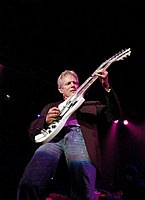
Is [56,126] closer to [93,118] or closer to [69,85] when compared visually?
[93,118]

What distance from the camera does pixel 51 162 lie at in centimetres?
332

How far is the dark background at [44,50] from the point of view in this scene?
6734mm

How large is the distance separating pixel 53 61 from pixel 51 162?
498 cm

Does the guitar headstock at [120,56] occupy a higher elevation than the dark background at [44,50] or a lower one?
lower

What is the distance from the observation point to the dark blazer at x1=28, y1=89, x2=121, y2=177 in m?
3.32

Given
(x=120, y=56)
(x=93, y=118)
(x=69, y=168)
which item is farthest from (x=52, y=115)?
A: (x=120, y=56)

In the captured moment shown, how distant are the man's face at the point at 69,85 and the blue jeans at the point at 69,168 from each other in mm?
699

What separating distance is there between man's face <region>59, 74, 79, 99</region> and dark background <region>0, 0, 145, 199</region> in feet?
7.82

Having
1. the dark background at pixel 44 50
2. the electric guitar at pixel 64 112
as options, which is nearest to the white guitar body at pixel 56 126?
the electric guitar at pixel 64 112

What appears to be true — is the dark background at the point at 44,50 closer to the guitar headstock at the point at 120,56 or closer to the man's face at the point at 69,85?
the man's face at the point at 69,85

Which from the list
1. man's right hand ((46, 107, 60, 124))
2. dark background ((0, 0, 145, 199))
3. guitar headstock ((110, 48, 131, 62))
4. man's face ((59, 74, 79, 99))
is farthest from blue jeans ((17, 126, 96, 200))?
dark background ((0, 0, 145, 199))

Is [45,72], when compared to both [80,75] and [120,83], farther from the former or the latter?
[120,83]

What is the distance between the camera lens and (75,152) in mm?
3309

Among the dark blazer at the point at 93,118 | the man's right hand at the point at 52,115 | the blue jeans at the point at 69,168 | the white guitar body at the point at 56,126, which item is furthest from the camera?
the man's right hand at the point at 52,115
